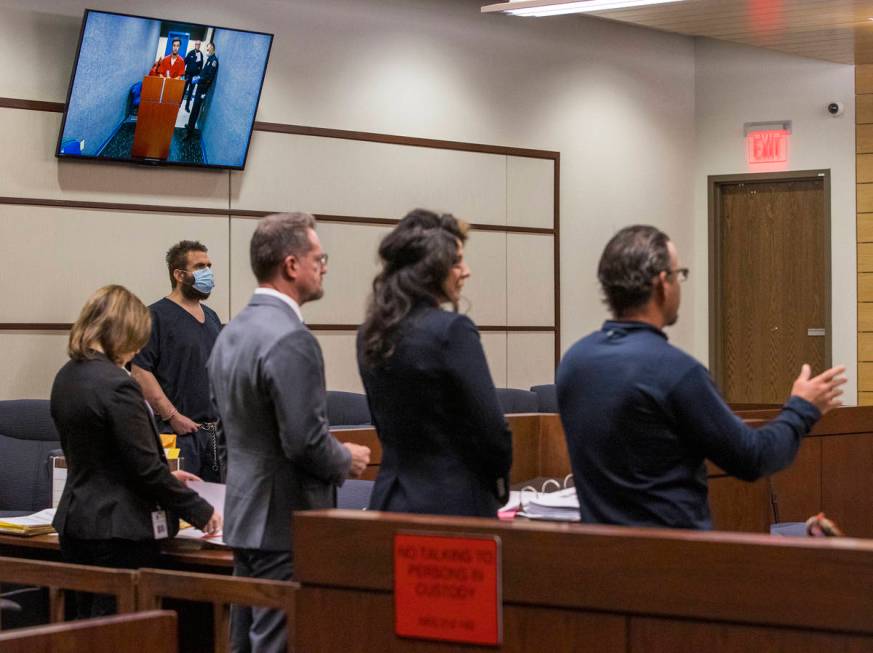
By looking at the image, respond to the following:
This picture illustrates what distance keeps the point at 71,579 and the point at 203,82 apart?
15.4ft

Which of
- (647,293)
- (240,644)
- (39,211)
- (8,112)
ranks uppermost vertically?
(8,112)

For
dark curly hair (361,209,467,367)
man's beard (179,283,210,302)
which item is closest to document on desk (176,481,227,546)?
dark curly hair (361,209,467,367)

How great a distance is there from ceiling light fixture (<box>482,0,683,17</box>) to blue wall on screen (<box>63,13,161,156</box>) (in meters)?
1.84

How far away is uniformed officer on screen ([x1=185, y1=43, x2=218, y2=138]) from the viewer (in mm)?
7129

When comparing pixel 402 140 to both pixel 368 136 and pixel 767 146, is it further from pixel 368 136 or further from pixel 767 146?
pixel 767 146

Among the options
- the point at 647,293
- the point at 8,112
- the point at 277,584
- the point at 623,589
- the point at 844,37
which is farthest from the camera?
the point at 844,37

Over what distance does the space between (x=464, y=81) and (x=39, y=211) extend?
3.10 meters

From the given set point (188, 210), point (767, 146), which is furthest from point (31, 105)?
point (767, 146)

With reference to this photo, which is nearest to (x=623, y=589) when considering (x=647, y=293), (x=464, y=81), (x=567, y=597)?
(x=567, y=597)

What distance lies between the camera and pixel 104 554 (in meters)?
3.35

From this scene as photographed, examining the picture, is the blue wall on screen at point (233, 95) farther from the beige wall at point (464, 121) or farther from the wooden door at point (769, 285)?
the wooden door at point (769, 285)

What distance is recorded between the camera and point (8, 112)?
6637 mm

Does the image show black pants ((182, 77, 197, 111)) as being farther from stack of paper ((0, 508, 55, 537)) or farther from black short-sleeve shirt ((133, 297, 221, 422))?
stack of paper ((0, 508, 55, 537))

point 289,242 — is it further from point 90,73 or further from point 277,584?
point 90,73
